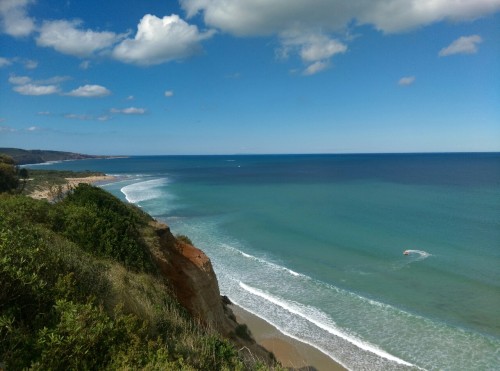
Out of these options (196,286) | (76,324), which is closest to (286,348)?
(196,286)

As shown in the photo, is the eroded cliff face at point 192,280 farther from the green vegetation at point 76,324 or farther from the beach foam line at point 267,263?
the beach foam line at point 267,263

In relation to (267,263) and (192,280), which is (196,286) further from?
(267,263)

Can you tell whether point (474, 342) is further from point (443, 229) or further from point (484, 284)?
point (443, 229)

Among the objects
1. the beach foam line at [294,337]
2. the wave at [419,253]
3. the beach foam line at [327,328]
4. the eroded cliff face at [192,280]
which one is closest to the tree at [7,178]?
the eroded cliff face at [192,280]

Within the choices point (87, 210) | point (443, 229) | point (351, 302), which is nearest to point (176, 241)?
point (87, 210)

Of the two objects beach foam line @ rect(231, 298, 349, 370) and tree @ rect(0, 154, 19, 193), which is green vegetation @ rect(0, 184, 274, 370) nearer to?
beach foam line @ rect(231, 298, 349, 370)

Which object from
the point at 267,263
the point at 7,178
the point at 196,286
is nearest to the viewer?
the point at 196,286

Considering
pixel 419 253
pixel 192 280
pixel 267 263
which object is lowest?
pixel 267 263
